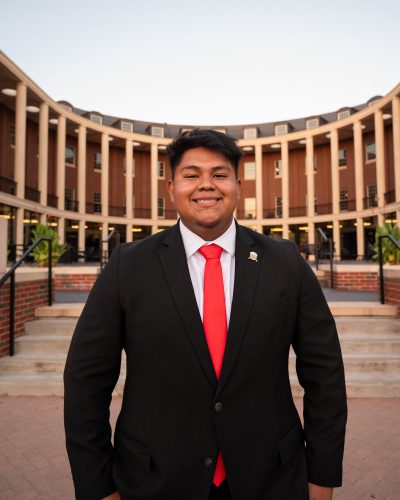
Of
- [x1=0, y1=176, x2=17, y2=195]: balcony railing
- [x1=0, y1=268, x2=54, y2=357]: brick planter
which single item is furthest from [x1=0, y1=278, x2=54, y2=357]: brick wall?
[x1=0, y1=176, x2=17, y2=195]: balcony railing

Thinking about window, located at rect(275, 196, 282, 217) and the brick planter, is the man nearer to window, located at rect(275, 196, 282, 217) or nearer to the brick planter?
the brick planter

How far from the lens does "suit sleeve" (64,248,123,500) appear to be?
4.60 feet

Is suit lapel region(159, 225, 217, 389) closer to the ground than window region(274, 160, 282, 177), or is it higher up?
closer to the ground

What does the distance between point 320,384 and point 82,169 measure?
3203 cm

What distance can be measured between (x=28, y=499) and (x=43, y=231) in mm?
8190

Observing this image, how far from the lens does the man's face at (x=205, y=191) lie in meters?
Result: 1.55

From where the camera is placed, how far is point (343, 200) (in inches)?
1321

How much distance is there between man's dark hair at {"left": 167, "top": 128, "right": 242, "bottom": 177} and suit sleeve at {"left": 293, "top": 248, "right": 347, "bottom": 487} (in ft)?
2.01

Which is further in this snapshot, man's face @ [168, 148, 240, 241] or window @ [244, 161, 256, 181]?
window @ [244, 161, 256, 181]

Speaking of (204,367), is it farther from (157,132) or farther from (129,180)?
(157,132)

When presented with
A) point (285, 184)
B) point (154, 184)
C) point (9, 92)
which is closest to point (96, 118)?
point (154, 184)

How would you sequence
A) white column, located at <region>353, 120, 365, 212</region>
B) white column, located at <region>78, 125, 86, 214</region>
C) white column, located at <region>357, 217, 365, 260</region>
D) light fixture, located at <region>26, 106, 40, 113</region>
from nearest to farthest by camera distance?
light fixture, located at <region>26, 106, 40, 113</region>, white column, located at <region>357, 217, 365, 260</region>, white column, located at <region>353, 120, 365, 212</region>, white column, located at <region>78, 125, 86, 214</region>

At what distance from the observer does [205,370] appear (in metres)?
1.39

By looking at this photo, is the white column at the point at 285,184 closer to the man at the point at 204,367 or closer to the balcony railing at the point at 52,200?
the balcony railing at the point at 52,200
